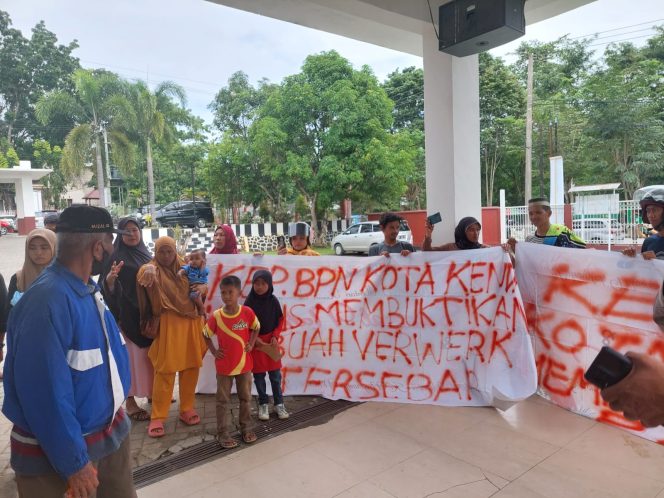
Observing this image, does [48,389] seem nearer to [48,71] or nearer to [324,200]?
[324,200]

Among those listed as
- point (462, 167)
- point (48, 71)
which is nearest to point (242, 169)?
point (462, 167)

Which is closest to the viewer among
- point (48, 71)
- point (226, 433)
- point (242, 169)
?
point (226, 433)

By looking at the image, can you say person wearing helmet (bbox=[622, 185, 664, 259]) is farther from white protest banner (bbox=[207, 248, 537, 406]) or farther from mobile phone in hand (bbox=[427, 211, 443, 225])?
mobile phone in hand (bbox=[427, 211, 443, 225])

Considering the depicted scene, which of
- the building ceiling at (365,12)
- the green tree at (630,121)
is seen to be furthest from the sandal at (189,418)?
the green tree at (630,121)

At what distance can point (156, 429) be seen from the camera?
3398mm

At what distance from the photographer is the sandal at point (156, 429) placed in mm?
3373

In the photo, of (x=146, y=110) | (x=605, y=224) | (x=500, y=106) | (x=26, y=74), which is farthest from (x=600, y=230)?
(x=26, y=74)

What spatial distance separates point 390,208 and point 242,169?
26.2ft

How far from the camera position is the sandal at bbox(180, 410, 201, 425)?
356 cm

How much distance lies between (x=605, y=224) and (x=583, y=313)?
12864 mm

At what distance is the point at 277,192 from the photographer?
2189 cm

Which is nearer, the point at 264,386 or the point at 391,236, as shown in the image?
the point at 264,386

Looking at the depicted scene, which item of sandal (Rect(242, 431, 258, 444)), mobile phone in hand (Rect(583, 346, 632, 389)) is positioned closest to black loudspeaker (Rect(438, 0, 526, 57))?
mobile phone in hand (Rect(583, 346, 632, 389))

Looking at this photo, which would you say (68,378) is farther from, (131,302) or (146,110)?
(146,110)
